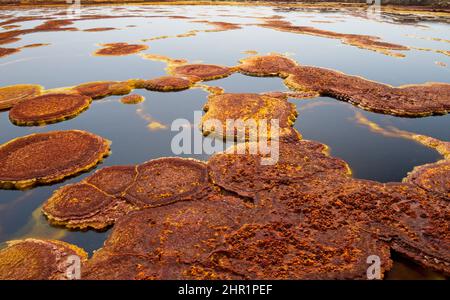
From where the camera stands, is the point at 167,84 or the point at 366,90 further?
the point at 167,84

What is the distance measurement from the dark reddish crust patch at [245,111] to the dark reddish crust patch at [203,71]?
848 cm

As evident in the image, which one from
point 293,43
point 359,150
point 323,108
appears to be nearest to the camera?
point 359,150

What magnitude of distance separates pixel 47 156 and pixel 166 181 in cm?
959

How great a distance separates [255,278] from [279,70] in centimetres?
3473

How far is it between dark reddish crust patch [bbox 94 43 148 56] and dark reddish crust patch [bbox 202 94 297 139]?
27226 millimetres

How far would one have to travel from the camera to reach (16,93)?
1427 inches

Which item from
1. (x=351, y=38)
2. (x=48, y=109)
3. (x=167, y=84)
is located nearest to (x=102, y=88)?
(x=48, y=109)

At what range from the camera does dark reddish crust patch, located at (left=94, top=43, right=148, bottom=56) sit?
53.9 metres

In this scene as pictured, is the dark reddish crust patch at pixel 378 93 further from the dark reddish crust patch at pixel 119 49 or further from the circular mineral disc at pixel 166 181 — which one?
the dark reddish crust patch at pixel 119 49

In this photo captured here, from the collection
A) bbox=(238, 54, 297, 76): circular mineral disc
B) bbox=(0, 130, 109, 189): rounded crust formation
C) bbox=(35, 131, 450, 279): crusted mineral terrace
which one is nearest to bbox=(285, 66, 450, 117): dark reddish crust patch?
bbox=(238, 54, 297, 76): circular mineral disc

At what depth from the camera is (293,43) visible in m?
61.7

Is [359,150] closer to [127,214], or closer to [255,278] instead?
[255,278]

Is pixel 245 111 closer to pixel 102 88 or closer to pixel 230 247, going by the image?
pixel 230 247

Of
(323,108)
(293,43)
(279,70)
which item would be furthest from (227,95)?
(293,43)
